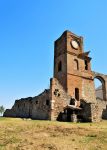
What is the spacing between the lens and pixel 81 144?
33.8 ft

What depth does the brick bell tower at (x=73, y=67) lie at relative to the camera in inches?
1202

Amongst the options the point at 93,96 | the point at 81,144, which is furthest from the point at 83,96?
the point at 81,144

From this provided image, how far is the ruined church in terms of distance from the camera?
25062 mm

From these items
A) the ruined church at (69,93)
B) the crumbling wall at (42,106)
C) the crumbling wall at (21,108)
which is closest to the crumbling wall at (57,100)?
the ruined church at (69,93)

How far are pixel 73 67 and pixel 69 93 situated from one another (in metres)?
4.60

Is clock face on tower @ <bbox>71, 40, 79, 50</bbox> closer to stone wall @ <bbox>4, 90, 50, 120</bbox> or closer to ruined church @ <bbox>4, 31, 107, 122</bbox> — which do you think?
ruined church @ <bbox>4, 31, 107, 122</bbox>

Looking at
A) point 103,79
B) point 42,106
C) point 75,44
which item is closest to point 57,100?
point 42,106

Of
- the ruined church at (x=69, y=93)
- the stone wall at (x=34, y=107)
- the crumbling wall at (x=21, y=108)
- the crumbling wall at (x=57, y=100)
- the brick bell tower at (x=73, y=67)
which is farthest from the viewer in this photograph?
the brick bell tower at (x=73, y=67)

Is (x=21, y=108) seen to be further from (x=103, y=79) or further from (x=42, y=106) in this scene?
(x=103, y=79)

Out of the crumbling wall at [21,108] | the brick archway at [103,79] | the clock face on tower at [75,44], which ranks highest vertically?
the clock face on tower at [75,44]

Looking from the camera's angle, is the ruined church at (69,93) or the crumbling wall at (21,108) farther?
the crumbling wall at (21,108)

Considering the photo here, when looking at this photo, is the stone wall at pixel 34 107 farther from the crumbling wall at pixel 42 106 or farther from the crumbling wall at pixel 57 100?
the crumbling wall at pixel 57 100

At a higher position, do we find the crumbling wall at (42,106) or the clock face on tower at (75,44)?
the clock face on tower at (75,44)

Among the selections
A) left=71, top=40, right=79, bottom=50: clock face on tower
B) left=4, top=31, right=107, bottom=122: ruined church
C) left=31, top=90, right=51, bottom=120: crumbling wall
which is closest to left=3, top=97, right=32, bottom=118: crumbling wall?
left=4, top=31, right=107, bottom=122: ruined church
